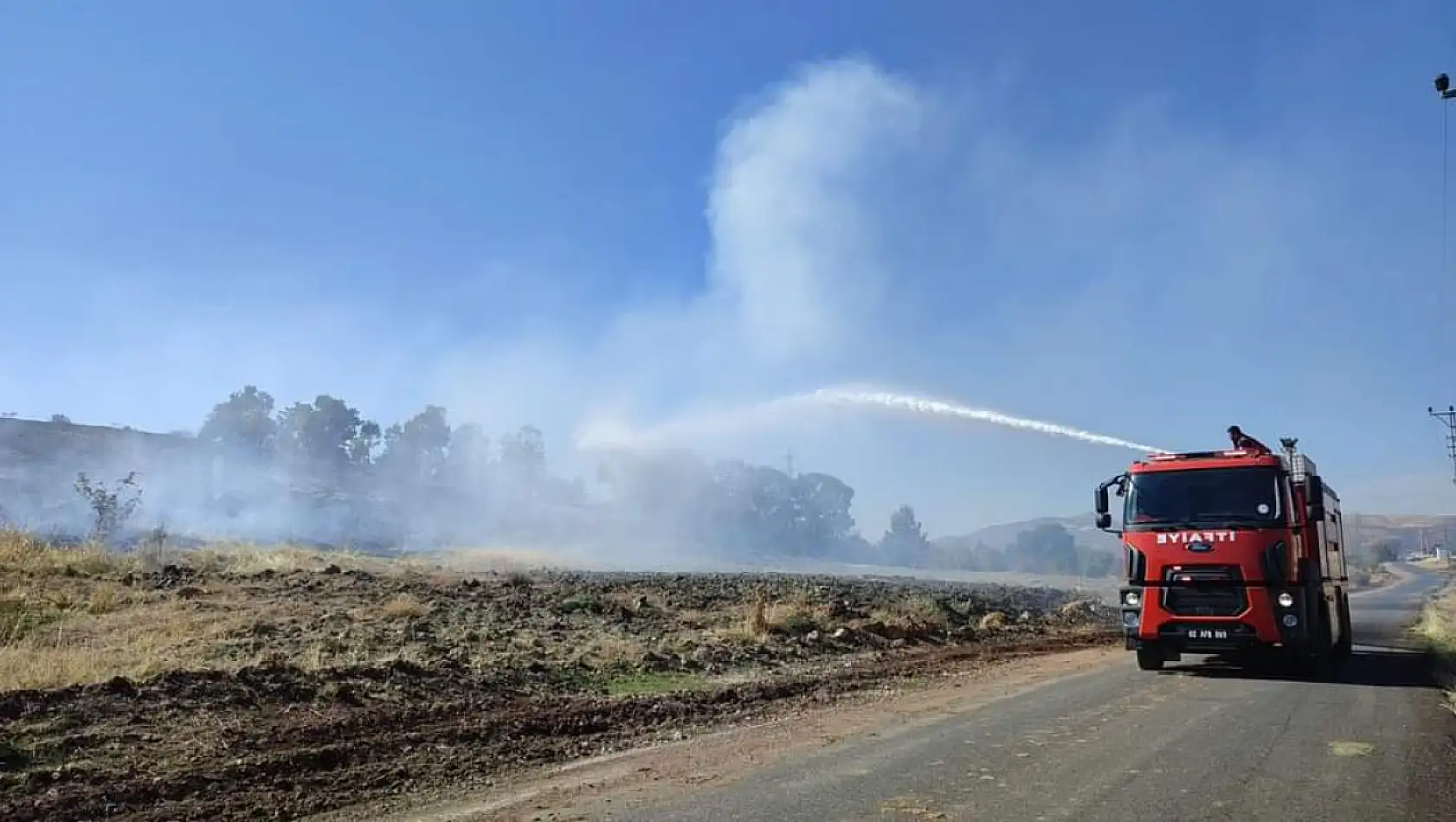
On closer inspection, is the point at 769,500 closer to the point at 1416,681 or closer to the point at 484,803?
the point at 1416,681

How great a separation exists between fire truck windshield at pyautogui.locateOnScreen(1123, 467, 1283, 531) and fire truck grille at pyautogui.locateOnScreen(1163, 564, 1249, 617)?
2.37ft

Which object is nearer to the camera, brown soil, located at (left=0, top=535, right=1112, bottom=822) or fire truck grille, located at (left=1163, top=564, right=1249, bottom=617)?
brown soil, located at (left=0, top=535, right=1112, bottom=822)

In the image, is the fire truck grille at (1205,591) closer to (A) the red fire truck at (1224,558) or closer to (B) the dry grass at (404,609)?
(A) the red fire truck at (1224,558)

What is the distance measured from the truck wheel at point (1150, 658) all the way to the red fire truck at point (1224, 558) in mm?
20

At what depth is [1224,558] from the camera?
14000 millimetres

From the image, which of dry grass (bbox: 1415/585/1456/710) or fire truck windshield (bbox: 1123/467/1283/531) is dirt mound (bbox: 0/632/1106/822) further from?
dry grass (bbox: 1415/585/1456/710)

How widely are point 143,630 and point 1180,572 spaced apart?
56.6 feet

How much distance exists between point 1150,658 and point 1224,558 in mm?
2198

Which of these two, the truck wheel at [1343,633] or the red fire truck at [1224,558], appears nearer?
the red fire truck at [1224,558]

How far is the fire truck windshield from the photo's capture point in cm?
1416

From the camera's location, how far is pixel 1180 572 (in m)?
14.3

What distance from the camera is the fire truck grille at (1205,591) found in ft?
45.5

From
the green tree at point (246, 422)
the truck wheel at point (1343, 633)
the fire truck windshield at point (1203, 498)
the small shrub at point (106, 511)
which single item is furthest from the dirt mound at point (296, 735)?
the green tree at point (246, 422)

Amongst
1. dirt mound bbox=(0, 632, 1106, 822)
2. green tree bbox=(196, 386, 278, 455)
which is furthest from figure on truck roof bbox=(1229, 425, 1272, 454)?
green tree bbox=(196, 386, 278, 455)
